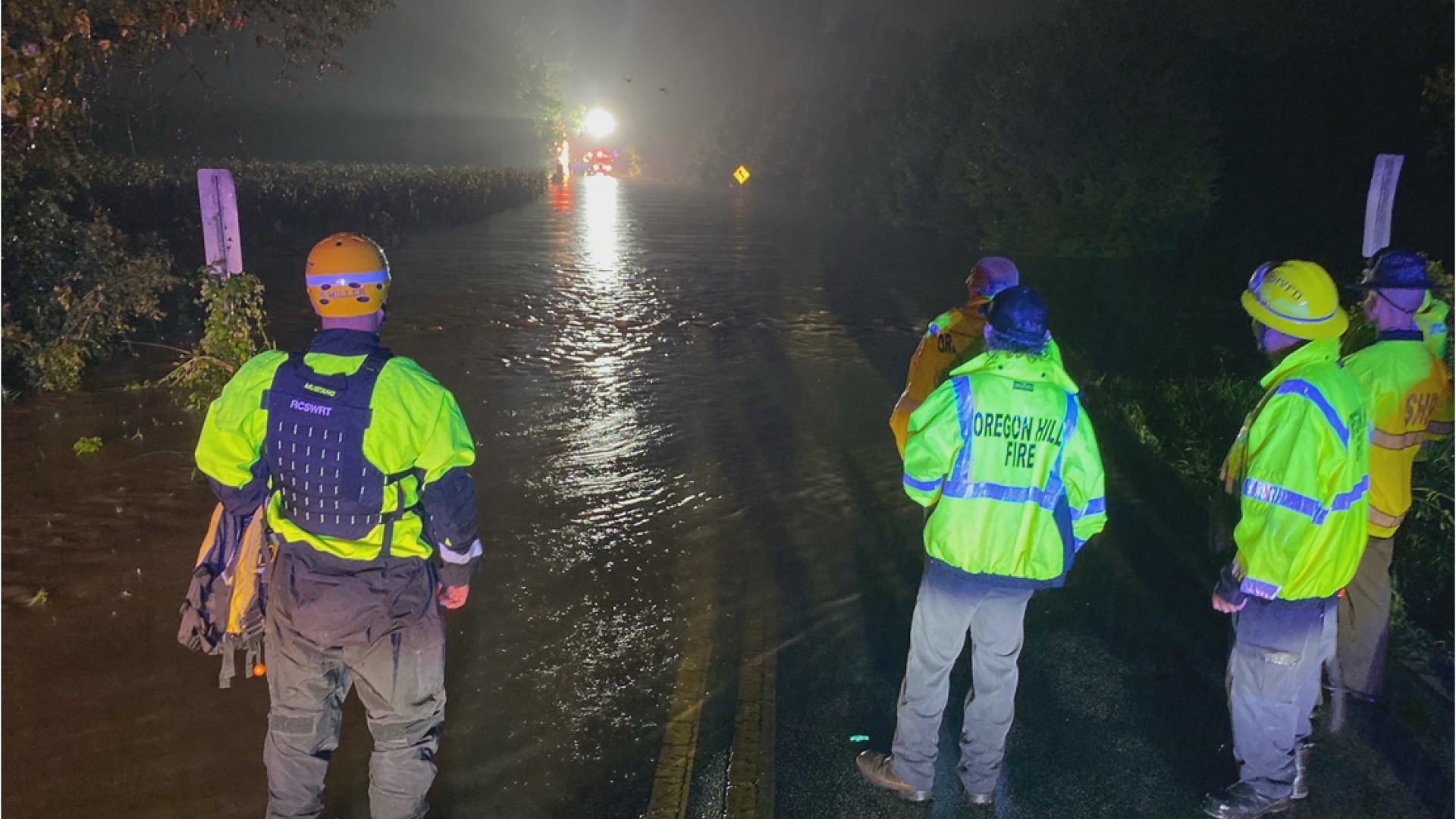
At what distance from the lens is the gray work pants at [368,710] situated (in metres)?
3.16

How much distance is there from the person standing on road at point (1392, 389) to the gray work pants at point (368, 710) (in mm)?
3367

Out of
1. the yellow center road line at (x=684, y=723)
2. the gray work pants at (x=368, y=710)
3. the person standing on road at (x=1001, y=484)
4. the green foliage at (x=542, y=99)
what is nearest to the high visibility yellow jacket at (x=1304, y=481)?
the person standing on road at (x=1001, y=484)

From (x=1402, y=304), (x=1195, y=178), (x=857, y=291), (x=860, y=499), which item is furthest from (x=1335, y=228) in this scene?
(x=1402, y=304)

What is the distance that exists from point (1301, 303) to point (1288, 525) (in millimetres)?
709

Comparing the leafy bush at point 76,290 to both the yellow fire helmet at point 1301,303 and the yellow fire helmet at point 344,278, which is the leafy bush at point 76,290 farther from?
the yellow fire helmet at point 1301,303

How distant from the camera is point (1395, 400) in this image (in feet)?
12.4

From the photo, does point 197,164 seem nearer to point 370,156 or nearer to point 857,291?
point 857,291

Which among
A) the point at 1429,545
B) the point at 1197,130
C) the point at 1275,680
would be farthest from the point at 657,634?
the point at 1197,130

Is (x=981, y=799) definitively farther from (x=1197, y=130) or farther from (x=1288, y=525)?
(x=1197, y=130)

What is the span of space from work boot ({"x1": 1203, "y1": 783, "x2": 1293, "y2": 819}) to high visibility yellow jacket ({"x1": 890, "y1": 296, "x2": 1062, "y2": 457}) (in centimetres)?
186

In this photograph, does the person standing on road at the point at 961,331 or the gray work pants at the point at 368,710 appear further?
the person standing on road at the point at 961,331

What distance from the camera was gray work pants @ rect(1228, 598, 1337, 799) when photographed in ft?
11.0

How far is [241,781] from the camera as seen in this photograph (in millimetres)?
3811

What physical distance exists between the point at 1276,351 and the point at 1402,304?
77 centimetres
